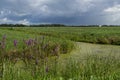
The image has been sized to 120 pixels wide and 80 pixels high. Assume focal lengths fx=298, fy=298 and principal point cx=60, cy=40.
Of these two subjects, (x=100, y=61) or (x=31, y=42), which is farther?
(x=100, y=61)

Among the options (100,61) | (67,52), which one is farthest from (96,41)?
(100,61)

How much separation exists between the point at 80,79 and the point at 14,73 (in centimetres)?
150

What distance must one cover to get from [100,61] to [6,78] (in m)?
3.18

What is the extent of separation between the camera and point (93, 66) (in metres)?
7.98

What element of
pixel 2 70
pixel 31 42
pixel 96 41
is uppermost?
pixel 31 42

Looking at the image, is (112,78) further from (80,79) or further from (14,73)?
(14,73)

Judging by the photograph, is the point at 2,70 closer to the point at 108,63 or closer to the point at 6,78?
the point at 6,78

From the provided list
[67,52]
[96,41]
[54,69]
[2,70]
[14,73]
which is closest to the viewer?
[2,70]

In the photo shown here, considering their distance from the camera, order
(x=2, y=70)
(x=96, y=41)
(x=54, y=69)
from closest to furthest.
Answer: (x=2, y=70), (x=54, y=69), (x=96, y=41)

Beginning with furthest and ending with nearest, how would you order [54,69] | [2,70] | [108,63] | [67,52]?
[67,52] < [108,63] < [54,69] < [2,70]

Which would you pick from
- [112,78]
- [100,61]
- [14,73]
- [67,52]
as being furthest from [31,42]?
[67,52]

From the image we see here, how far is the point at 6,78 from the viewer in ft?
20.6

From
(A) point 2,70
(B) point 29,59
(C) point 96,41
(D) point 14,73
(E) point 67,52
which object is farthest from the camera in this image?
(C) point 96,41

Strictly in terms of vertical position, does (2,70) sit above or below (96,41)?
above
